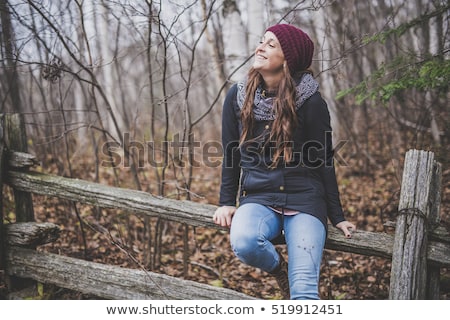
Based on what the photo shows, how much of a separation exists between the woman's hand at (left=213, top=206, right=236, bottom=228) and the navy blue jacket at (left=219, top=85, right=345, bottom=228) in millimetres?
54

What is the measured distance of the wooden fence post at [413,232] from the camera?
240 cm

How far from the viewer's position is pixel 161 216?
3.03m

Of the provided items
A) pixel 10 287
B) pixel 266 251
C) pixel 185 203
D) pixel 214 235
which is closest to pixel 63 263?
pixel 10 287

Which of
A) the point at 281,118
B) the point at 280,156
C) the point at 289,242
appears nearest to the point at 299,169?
the point at 280,156

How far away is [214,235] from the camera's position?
193 inches

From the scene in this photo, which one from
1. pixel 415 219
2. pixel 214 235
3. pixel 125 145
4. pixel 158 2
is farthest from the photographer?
pixel 214 235

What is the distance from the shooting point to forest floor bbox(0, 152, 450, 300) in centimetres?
367

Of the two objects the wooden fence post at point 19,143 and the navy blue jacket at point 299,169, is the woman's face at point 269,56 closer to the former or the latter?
the navy blue jacket at point 299,169

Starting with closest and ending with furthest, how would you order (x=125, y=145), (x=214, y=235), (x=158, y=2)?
(x=158, y=2) < (x=125, y=145) < (x=214, y=235)

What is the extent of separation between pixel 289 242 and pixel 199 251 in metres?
1.99
